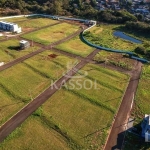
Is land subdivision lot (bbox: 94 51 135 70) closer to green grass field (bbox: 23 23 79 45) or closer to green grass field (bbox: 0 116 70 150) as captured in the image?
green grass field (bbox: 23 23 79 45)

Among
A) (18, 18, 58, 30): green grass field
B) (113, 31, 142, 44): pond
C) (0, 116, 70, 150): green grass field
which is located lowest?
(0, 116, 70, 150): green grass field

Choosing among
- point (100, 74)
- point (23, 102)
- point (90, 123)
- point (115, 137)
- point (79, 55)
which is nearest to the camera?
point (115, 137)

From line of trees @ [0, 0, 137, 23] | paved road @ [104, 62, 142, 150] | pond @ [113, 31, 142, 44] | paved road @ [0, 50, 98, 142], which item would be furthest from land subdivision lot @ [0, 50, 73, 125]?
line of trees @ [0, 0, 137, 23]

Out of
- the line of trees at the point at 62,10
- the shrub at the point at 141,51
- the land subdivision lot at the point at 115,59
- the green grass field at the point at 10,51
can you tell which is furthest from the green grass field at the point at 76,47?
the line of trees at the point at 62,10

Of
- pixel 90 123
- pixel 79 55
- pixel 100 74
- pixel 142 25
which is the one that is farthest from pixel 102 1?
pixel 90 123

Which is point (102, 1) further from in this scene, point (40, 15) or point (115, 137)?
point (115, 137)

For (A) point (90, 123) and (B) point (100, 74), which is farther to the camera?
(B) point (100, 74)
